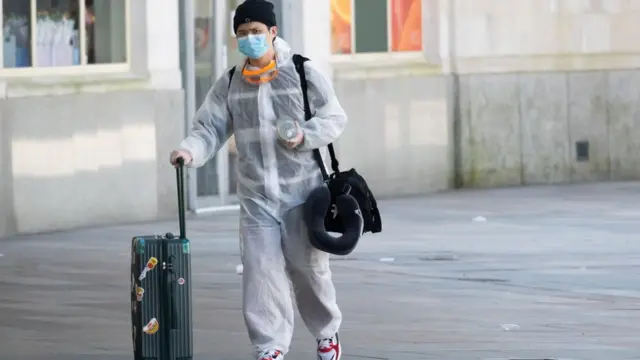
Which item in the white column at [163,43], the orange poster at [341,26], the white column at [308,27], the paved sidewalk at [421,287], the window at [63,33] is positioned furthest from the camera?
the orange poster at [341,26]

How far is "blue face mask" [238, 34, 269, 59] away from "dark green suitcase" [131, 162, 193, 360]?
34.1 inches

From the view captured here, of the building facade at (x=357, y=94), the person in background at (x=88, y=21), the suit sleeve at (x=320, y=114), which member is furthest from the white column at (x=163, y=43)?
the suit sleeve at (x=320, y=114)

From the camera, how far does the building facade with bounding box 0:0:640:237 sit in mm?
14766

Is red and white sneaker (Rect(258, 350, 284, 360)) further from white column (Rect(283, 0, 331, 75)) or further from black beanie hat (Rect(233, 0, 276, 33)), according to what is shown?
white column (Rect(283, 0, 331, 75))

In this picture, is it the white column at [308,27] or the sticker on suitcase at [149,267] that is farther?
the white column at [308,27]

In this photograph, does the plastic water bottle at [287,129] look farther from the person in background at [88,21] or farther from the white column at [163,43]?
the white column at [163,43]

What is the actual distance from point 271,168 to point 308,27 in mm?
9077

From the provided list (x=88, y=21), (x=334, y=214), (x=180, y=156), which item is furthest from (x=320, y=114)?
(x=88, y=21)

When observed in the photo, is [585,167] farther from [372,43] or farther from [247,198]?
[247,198]

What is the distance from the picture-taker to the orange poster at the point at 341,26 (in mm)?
17484

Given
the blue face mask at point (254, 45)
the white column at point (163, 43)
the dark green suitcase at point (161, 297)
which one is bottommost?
the dark green suitcase at point (161, 297)

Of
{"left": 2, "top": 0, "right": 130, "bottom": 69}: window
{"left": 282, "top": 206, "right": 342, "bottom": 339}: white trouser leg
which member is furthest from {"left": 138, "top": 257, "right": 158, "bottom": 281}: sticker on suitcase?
{"left": 2, "top": 0, "right": 130, "bottom": 69}: window

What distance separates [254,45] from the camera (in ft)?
25.8

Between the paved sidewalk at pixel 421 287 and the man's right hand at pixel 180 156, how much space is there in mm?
1370
